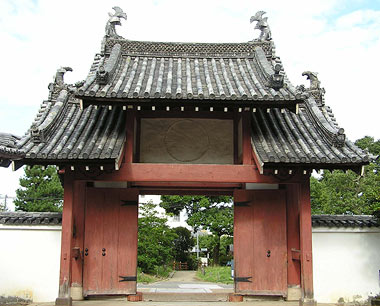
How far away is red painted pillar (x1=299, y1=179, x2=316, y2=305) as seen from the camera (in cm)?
880

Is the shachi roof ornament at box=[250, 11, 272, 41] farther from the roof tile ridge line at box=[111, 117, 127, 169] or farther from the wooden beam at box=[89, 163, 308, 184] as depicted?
the roof tile ridge line at box=[111, 117, 127, 169]

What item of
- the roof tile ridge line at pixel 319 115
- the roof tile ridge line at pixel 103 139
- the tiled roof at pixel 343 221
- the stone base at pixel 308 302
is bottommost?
the stone base at pixel 308 302

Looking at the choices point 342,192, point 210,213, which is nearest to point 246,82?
point 210,213

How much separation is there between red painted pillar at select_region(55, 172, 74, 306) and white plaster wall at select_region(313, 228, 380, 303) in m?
5.42

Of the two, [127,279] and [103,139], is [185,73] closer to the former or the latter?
[103,139]

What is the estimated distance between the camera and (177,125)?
34.6ft

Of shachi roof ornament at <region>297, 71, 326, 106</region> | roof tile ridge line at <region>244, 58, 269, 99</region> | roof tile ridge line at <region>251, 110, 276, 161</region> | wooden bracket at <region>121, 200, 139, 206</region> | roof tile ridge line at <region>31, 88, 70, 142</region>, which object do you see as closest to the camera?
roof tile ridge line at <region>251, 110, 276, 161</region>

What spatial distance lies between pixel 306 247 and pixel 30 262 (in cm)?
604

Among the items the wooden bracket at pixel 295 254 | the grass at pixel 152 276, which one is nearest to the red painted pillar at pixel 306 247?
the wooden bracket at pixel 295 254

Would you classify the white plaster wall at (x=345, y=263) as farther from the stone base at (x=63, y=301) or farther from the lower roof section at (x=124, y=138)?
the stone base at (x=63, y=301)

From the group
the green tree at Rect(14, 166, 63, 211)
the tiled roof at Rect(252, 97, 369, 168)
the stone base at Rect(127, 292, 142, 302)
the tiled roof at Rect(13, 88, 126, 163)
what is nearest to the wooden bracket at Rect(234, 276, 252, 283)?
the stone base at Rect(127, 292, 142, 302)

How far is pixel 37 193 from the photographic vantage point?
34531 millimetres

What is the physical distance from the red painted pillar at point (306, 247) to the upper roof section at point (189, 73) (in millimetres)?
2096

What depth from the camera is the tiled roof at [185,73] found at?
879cm
